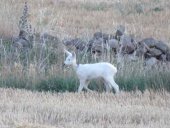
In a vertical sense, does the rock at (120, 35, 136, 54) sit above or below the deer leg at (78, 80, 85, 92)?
above

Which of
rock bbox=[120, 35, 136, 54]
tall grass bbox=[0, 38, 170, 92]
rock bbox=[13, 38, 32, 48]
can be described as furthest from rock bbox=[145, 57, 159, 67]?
rock bbox=[13, 38, 32, 48]

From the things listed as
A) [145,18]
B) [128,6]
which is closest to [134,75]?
[145,18]

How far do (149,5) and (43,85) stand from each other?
58.6 ft

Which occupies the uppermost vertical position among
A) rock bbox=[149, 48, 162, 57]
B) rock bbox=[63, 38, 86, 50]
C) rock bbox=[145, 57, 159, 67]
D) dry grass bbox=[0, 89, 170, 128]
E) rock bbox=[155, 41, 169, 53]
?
rock bbox=[63, 38, 86, 50]

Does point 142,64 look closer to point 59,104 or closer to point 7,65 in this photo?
point 7,65

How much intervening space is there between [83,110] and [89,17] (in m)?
14.8

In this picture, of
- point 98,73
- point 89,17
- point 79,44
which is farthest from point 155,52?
point 89,17

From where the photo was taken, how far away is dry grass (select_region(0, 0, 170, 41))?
1981 cm

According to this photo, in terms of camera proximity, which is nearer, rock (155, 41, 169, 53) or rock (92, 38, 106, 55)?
rock (92, 38, 106, 55)

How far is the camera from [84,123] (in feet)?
32.4

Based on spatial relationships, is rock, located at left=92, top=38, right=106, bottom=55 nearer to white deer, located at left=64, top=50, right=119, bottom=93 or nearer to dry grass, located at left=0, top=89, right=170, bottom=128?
Result: white deer, located at left=64, top=50, right=119, bottom=93

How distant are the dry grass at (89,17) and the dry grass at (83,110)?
6468 mm

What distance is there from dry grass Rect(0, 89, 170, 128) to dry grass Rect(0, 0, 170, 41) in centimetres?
647

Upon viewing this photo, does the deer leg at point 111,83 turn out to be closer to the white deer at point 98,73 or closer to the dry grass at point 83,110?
the white deer at point 98,73
